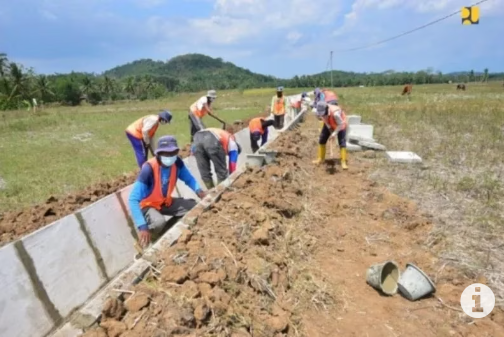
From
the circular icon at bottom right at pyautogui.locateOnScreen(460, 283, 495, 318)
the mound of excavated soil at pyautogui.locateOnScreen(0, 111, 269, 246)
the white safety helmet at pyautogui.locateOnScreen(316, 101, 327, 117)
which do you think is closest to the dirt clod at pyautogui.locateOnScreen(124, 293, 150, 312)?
the circular icon at bottom right at pyautogui.locateOnScreen(460, 283, 495, 318)

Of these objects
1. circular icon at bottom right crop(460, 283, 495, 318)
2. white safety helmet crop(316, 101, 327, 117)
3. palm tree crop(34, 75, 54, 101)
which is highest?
white safety helmet crop(316, 101, 327, 117)

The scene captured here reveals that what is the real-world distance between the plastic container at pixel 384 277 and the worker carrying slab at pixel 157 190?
7.33 ft

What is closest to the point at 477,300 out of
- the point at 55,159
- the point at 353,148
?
the point at 353,148

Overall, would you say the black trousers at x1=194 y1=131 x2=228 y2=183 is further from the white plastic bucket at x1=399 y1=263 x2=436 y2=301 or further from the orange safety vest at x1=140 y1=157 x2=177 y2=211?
the white plastic bucket at x1=399 y1=263 x2=436 y2=301

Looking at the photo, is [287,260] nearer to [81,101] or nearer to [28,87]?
[28,87]

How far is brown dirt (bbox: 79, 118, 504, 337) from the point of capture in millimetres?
2768

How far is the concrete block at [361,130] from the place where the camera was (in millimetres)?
10148

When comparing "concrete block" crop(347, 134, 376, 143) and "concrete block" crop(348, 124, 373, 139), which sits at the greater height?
"concrete block" crop(348, 124, 373, 139)

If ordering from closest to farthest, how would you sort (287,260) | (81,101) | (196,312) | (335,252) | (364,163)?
(196,312), (287,260), (335,252), (364,163), (81,101)

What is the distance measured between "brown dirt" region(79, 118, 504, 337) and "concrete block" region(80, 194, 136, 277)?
134 centimetres

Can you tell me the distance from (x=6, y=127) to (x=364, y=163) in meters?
17.4

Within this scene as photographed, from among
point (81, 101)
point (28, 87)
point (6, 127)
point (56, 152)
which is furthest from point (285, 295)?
point (81, 101)

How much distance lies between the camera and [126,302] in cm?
279

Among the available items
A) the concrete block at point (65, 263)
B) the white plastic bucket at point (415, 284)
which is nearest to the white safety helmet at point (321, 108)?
the white plastic bucket at point (415, 284)
